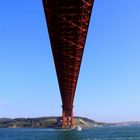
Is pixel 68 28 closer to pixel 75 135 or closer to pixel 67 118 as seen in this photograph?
pixel 75 135

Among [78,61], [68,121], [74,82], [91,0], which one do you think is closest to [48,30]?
[91,0]

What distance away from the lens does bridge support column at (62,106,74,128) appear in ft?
339

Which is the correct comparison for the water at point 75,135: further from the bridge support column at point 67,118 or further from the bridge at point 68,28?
the bridge at point 68,28

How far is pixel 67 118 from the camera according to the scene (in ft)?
363

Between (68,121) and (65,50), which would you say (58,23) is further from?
(68,121)

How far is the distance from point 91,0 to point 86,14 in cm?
253

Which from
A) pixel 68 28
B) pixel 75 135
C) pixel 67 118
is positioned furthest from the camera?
pixel 67 118

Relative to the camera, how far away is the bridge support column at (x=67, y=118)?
103200 millimetres

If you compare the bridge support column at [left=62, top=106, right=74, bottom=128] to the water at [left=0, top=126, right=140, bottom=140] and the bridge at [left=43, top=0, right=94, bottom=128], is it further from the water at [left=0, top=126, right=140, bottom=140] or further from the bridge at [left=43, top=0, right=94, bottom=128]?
the bridge at [left=43, top=0, right=94, bottom=128]

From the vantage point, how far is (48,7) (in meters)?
23.7

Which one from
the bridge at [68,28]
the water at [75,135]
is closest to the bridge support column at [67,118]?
the water at [75,135]

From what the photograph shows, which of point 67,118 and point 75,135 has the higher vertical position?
point 67,118

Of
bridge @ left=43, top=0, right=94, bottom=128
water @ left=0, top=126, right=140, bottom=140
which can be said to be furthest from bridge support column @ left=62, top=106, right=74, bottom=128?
bridge @ left=43, top=0, right=94, bottom=128

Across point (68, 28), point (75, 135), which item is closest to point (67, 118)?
point (75, 135)
